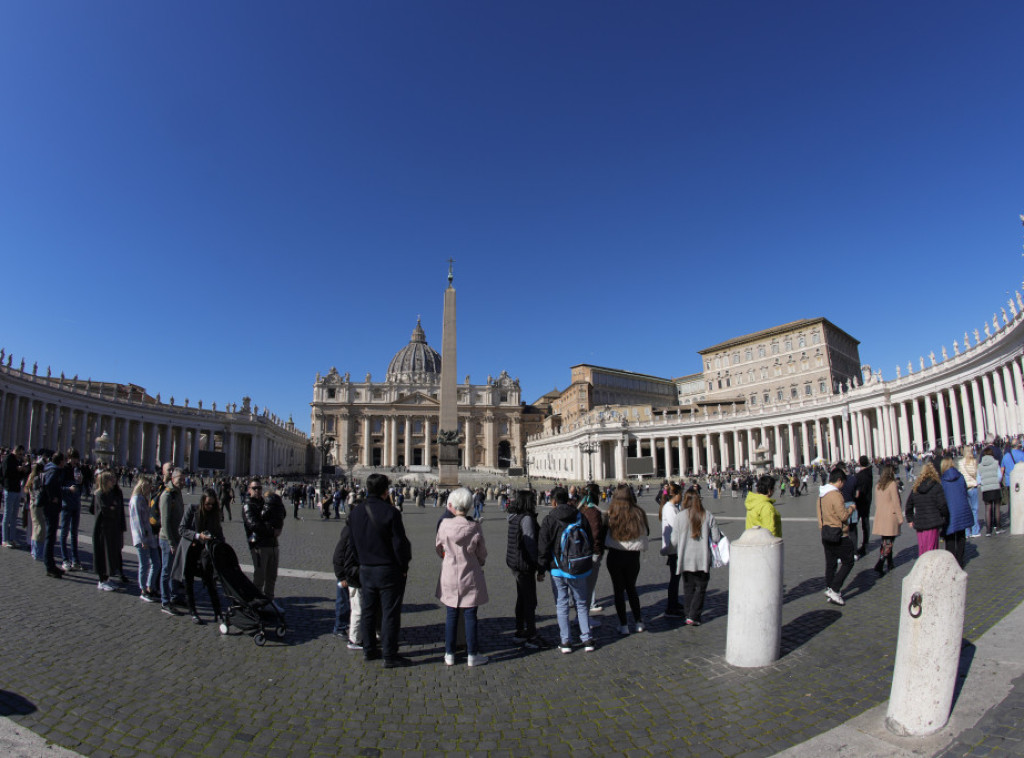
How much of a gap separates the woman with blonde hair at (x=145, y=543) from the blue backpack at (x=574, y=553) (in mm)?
5255

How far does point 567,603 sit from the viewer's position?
18.4 feet

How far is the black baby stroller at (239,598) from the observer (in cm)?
585

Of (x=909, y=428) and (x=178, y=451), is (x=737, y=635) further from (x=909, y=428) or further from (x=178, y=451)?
(x=178, y=451)

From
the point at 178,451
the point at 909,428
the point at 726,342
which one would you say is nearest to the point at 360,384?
the point at 178,451

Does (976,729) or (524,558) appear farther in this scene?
(524,558)

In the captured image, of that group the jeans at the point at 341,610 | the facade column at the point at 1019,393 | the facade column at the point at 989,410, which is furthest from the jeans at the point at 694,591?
the facade column at the point at 989,410

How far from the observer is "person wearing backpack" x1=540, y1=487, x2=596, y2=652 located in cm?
556

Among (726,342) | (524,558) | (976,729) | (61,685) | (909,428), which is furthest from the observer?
(726,342)

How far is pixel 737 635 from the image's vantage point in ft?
16.1

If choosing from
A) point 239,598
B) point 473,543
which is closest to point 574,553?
point 473,543

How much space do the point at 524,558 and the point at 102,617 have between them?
4887mm

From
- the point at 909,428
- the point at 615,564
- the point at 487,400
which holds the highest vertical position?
the point at 487,400

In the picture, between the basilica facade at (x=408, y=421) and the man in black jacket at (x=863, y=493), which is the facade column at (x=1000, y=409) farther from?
the basilica facade at (x=408, y=421)

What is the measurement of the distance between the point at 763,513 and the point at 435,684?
4.09 m
